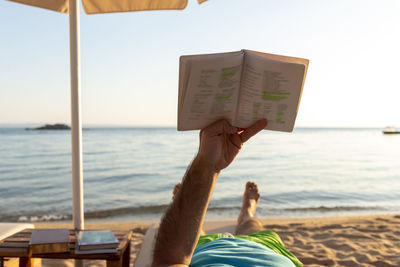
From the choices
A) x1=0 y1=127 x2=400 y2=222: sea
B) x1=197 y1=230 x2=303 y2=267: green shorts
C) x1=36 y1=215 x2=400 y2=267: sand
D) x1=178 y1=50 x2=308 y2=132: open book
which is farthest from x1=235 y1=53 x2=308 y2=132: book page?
x1=0 y1=127 x2=400 y2=222: sea

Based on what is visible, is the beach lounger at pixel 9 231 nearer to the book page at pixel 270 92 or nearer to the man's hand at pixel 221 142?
the man's hand at pixel 221 142

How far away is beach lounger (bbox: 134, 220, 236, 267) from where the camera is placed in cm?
171

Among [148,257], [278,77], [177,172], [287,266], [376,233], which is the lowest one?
[177,172]

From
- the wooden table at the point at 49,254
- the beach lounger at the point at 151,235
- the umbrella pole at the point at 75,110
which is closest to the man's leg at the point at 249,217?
the beach lounger at the point at 151,235

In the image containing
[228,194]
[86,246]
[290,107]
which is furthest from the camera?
[228,194]

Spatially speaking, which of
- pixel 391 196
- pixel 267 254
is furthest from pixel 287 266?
pixel 391 196

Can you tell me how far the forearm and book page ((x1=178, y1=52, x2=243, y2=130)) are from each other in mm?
212

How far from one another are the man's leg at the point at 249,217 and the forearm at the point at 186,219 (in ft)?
3.91

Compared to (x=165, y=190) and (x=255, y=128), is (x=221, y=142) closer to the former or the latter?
(x=255, y=128)

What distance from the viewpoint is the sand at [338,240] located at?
2.85m

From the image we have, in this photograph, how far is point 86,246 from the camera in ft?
5.30

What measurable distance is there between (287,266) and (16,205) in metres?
6.46

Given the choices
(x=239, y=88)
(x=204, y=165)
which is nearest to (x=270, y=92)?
(x=239, y=88)

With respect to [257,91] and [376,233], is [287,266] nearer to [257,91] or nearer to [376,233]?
[257,91]
